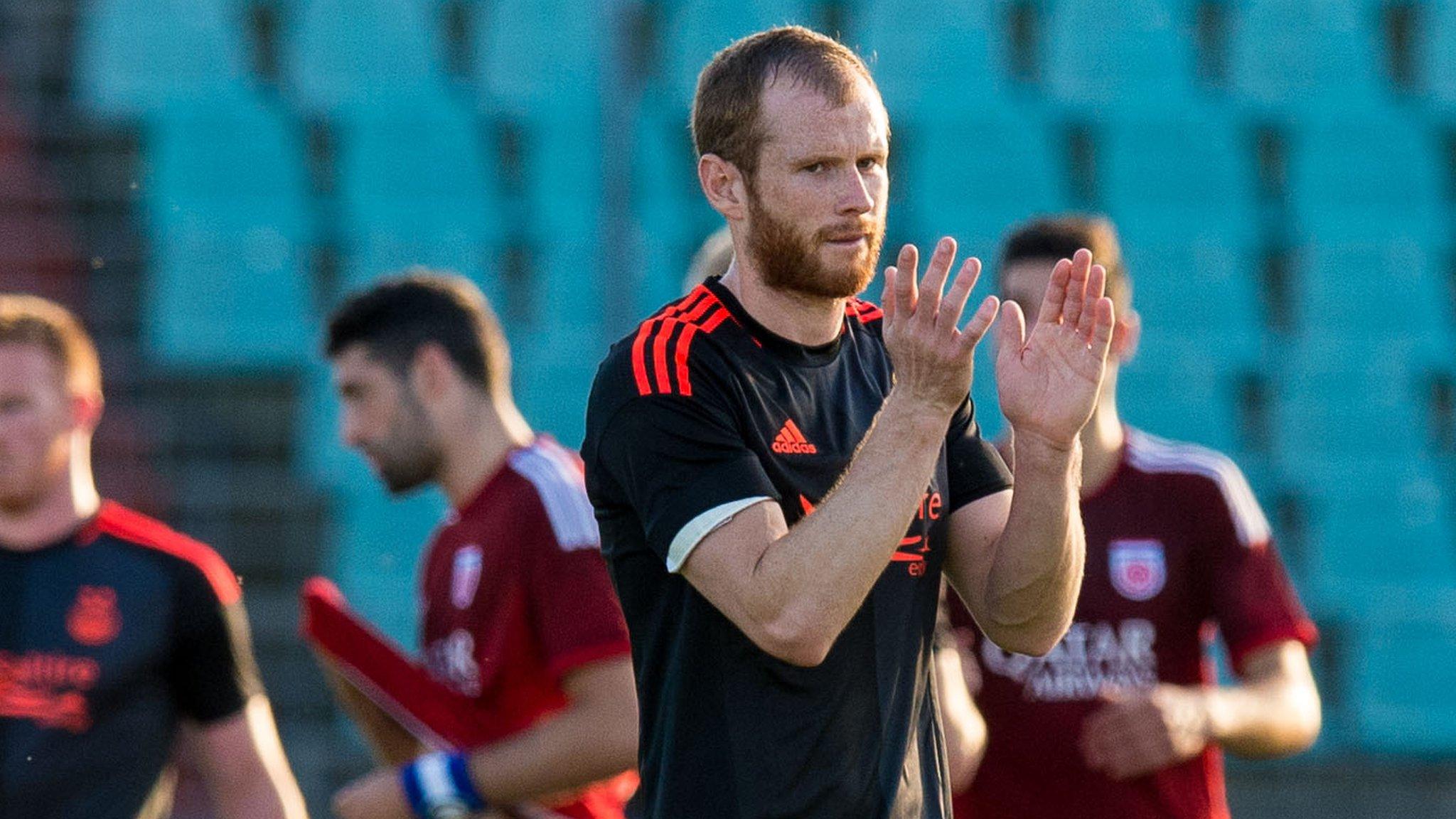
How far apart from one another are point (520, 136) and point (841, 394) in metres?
7.03

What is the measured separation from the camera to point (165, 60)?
9.52 m

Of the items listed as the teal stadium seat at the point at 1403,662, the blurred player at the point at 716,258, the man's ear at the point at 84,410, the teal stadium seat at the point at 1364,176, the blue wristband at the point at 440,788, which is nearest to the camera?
the blurred player at the point at 716,258

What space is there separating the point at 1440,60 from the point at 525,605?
6.76 m

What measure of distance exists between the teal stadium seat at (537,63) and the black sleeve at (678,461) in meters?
7.07

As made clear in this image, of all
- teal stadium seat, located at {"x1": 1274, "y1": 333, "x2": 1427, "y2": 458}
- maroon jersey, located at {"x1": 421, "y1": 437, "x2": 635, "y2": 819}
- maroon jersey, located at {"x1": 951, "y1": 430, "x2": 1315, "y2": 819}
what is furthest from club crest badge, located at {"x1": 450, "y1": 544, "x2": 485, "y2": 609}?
teal stadium seat, located at {"x1": 1274, "y1": 333, "x2": 1427, "y2": 458}

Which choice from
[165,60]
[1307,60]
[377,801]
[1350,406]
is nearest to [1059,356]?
[377,801]

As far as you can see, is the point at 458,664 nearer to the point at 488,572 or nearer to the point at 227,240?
the point at 488,572

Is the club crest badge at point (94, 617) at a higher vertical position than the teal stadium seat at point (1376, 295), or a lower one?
lower

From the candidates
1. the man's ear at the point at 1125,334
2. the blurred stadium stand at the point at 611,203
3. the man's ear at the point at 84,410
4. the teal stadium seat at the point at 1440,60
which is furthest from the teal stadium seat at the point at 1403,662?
the man's ear at the point at 84,410

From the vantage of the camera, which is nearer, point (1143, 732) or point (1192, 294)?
point (1143, 732)

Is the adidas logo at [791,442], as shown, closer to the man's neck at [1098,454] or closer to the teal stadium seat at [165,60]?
the man's neck at [1098,454]

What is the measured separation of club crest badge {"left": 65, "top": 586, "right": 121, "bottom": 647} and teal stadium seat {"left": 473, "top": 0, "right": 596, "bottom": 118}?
566 centimetres

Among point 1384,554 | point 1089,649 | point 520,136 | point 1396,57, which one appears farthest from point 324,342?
point 1396,57

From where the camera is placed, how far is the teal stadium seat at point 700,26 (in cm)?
924
